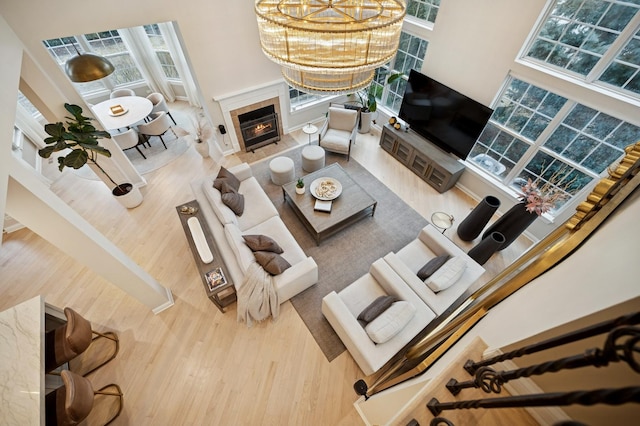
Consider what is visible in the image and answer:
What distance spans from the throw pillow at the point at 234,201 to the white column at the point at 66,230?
4.29 ft

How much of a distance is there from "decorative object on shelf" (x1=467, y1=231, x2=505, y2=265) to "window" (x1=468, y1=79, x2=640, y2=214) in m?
1.17

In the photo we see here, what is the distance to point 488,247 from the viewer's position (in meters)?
3.46

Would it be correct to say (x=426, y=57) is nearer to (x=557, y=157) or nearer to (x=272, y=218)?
(x=557, y=157)

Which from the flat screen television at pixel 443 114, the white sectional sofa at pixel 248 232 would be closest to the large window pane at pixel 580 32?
the flat screen television at pixel 443 114

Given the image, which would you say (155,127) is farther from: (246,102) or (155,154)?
(246,102)

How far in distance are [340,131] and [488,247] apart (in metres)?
3.38

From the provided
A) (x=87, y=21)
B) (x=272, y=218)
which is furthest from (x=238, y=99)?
(x=272, y=218)

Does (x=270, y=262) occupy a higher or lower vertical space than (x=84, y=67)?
lower

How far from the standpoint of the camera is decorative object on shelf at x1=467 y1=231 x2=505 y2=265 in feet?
11.2

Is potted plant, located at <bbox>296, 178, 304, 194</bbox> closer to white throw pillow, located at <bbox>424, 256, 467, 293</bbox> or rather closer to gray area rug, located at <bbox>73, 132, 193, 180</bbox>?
white throw pillow, located at <bbox>424, 256, 467, 293</bbox>

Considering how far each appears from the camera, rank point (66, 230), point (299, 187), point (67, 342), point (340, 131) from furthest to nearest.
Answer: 1. point (340, 131)
2. point (299, 187)
3. point (67, 342)
4. point (66, 230)

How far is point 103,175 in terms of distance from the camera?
14.5 ft

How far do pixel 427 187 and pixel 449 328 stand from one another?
12.9 feet

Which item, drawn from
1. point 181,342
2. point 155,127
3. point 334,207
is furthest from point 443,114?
point 155,127
